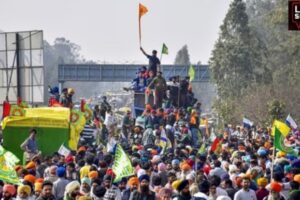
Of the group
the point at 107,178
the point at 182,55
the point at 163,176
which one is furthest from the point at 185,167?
the point at 182,55

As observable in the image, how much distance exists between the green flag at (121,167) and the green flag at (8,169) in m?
1.66

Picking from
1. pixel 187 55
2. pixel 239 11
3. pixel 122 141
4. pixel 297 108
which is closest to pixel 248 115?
pixel 297 108

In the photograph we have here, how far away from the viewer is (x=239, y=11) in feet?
272

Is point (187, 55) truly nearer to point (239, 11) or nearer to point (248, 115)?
point (239, 11)

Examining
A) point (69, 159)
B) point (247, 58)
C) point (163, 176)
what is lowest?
point (163, 176)

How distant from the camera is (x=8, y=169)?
56.4ft

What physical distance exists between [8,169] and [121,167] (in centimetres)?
192

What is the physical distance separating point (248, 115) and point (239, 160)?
41.6 metres

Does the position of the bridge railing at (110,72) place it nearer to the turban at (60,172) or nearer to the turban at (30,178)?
the turban at (60,172)

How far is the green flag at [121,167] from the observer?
59.3 feet

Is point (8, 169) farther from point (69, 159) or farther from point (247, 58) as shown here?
point (247, 58)

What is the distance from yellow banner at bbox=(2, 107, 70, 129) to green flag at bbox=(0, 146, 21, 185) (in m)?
10.8

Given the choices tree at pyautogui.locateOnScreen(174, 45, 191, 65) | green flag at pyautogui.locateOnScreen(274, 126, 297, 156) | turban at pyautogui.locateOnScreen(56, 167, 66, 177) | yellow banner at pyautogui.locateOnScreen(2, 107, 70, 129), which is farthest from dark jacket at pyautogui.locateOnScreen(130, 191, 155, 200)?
tree at pyautogui.locateOnScreen(174, 45, 191, 65)

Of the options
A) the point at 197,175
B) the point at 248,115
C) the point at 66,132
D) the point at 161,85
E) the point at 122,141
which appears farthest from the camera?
the point at 248,115
